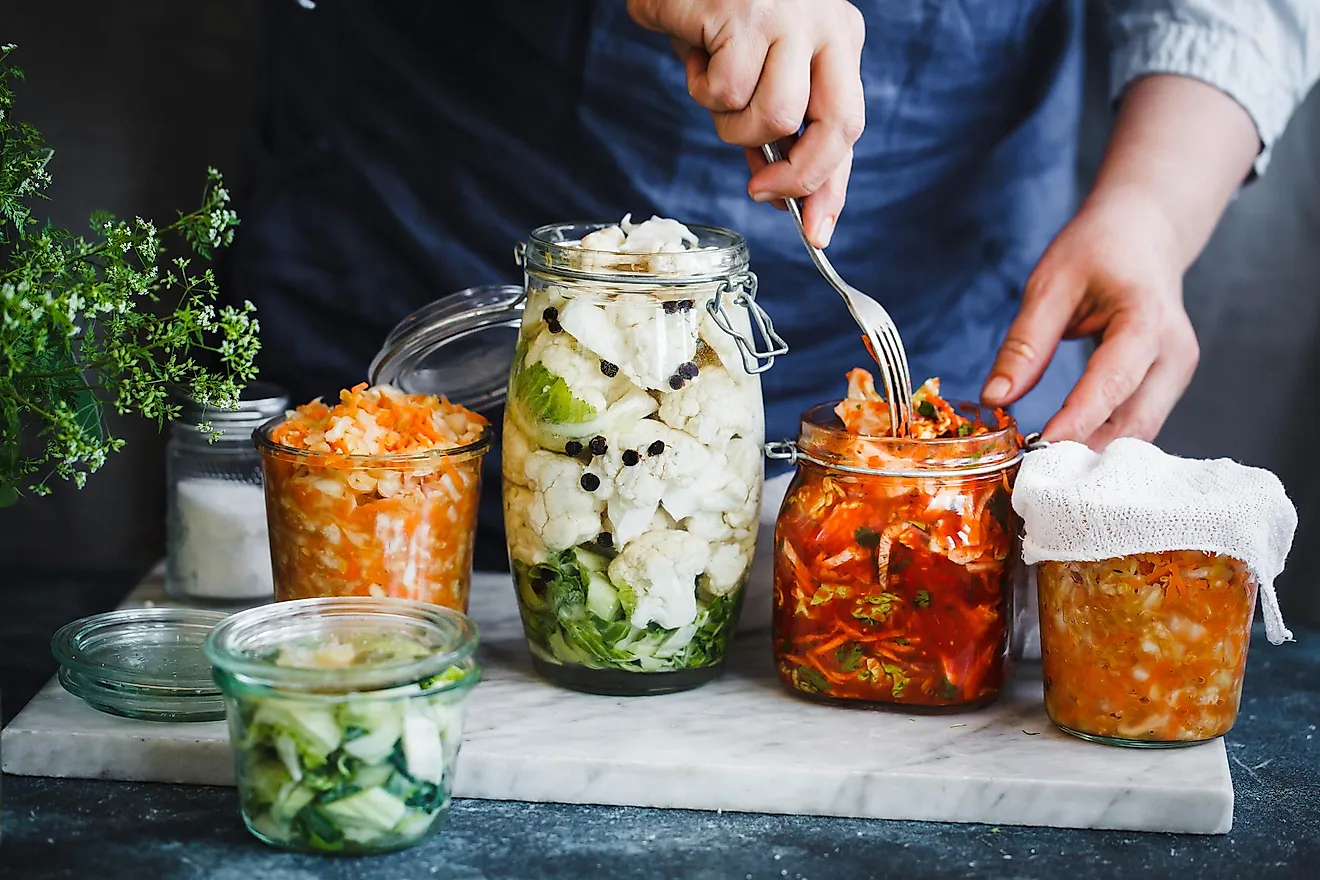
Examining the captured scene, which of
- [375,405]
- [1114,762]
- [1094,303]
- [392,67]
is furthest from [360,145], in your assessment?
[1114,762]

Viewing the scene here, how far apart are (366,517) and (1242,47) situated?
2.95ft

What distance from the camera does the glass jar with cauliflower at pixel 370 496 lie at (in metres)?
0.98

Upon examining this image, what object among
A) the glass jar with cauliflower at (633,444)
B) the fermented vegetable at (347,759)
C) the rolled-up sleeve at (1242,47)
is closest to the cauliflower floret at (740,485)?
the glass jar with cauliflower at (633,444)

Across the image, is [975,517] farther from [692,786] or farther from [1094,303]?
[1094,303]

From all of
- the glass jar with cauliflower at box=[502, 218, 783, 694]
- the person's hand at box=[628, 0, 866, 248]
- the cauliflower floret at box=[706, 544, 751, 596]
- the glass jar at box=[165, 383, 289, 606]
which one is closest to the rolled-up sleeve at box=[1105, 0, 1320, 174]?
the person's hand at box=[628, 0, 866, 248]

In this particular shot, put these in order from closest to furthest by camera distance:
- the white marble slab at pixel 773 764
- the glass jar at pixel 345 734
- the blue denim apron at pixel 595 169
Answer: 1. the glass jar at pixel 345 734
2. the white marble slab at pixel 773 764
3. the blue denim apron at pixel 595 169

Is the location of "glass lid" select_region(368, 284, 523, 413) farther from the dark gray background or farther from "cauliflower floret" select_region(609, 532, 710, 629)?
the dark gray background

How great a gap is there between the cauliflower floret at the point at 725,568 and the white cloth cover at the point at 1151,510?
0.19m

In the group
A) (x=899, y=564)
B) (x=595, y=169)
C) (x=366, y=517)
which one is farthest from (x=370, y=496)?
(x=595, y=169)

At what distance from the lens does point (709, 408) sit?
3.14ft

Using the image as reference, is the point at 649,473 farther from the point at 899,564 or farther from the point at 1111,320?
the point at 1111,320

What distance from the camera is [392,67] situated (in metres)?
1.34

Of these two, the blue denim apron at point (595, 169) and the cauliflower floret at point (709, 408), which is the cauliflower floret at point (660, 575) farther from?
the blue denim apron at point (595, 169)

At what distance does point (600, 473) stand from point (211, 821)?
32 cm
